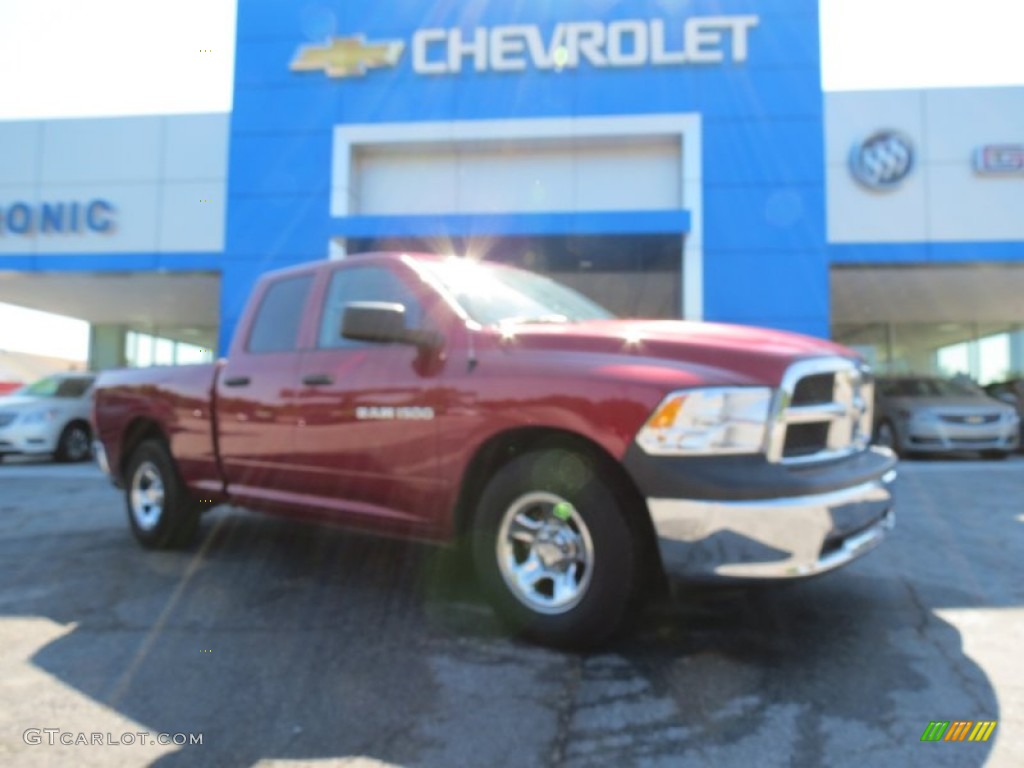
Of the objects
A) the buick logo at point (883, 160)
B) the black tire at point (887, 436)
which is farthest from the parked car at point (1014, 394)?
the buick logo at point (883, 160)

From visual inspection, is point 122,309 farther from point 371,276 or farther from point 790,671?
point 790,671

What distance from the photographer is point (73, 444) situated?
39.0 ft

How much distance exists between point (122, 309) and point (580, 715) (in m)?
25.0

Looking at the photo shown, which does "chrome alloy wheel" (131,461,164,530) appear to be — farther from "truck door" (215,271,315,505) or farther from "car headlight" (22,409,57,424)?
"car headlight" (22,409,57,424)

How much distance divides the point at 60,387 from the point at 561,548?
12.1 meters

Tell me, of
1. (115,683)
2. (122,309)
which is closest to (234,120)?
(122,309)

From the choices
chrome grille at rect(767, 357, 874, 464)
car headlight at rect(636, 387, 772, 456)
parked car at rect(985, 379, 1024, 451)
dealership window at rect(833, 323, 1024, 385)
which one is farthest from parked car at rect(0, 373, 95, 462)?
dealership window at rect(833, 323, 1024, 385)

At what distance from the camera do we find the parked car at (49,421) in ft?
37.5

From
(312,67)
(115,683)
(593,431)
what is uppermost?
(312,67)

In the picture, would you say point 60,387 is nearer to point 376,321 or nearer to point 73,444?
point 73,444

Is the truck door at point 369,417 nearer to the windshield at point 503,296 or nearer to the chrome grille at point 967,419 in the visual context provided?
the windshield at point 503,296

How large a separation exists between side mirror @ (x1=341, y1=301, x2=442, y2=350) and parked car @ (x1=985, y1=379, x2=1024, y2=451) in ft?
41.5

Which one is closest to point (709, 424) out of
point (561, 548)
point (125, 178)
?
point (561, 548)

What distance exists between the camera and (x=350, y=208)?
47.9 ft
